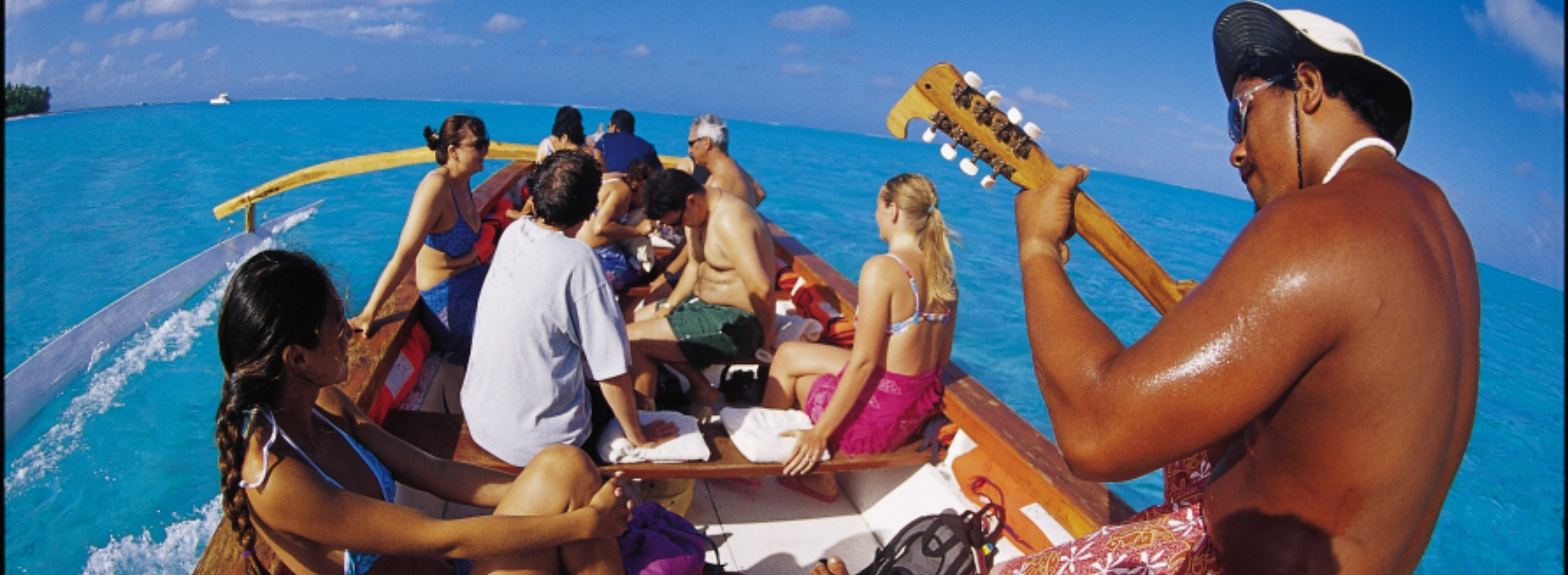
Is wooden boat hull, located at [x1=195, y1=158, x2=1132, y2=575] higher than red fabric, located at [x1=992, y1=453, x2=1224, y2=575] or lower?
lower

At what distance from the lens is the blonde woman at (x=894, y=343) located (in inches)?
113

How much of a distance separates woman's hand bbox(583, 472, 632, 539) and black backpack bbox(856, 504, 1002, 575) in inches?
38.6

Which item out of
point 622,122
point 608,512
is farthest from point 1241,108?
point 622,122

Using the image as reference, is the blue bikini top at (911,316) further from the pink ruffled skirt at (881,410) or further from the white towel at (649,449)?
the white towel at (649,449)

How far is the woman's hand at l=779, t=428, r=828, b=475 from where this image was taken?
2.92 m

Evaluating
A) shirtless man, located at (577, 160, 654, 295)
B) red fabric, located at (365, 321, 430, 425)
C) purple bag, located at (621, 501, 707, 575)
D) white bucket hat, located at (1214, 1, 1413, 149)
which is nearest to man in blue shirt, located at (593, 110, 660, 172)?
shirtless man, located at (577, 160, 654, 295)

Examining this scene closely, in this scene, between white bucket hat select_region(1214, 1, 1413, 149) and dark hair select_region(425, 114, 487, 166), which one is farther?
dark hair select_region(425, 114, 487, 166)

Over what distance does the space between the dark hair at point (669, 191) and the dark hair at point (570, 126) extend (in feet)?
8.39

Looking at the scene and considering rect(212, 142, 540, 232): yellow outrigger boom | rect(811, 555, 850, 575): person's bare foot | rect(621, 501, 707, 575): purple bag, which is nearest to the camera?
rect(621, 501, 707, 575): purple bag

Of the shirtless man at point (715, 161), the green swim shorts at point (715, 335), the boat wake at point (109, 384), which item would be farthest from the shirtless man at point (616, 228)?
the boat wake at point (109, 384)

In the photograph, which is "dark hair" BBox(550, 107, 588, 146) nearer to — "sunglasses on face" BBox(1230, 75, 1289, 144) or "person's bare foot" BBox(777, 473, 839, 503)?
"person's bare foot" BBox(777, 473, 839, 503)

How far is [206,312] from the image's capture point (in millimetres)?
8328

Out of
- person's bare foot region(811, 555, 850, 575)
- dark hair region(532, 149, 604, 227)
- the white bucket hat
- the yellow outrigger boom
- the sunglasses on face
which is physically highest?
the white bucket hat

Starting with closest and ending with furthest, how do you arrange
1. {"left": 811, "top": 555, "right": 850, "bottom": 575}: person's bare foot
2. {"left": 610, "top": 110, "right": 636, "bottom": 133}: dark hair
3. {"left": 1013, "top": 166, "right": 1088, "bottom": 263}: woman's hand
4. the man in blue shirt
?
1. {"left": 1013, "top": 166, "right": 1088, "bottom": 263}: woman's hand
2. {"left": 811, "top": 555, "right": 850, "bottom": 575}: person's bare foot
3. the man in blue shirt
4. {"left": 610, "top": 110, "right": 636, "bottom": 133}: dark hair
